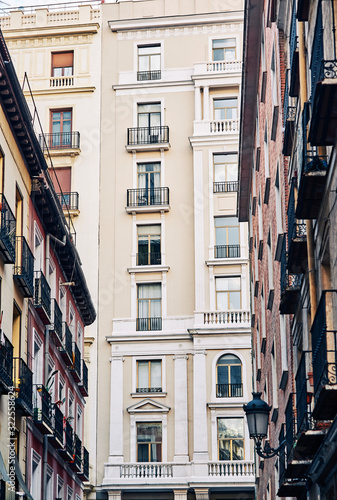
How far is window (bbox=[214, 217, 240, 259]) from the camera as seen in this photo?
2019 inches

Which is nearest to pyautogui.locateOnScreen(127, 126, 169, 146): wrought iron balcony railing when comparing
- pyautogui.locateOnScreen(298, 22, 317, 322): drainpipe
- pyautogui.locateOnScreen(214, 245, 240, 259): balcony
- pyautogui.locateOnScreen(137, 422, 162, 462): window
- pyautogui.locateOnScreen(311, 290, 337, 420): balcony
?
pyautogui.locateOnScreen(214, 245, 240, 259): balcony

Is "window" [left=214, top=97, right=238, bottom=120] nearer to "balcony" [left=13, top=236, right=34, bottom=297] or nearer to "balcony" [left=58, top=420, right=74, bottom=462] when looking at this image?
"balcony" [left=58, top=420, right=74, bottom=462]

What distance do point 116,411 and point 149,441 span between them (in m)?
2.38

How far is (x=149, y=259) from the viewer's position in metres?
52.2

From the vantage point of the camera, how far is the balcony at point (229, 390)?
1923 inches

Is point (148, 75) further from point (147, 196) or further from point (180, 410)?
point (180, 410)

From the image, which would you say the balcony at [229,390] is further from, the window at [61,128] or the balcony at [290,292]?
the balcony at [290,292]

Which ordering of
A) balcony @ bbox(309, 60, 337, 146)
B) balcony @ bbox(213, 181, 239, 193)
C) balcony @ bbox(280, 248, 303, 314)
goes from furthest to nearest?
balcony @ bbox(213, 181, 239, 193), balcony @ bbox(280, 248, 303, 314), balcony @ bbox(309, 60, 337, 146)

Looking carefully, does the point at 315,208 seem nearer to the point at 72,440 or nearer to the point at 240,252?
the point at 72,440

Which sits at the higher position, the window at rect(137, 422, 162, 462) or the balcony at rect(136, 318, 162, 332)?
the balcony at rect(136, 318, 162, 332)

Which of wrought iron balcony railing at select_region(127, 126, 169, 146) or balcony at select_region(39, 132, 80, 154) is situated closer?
balcony at select_region(39, 132, 80, 154)

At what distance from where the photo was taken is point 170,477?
47.9 m

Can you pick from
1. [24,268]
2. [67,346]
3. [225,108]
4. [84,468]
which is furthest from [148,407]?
[24,268]

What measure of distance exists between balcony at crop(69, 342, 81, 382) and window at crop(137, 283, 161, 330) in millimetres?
12327
